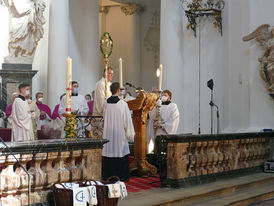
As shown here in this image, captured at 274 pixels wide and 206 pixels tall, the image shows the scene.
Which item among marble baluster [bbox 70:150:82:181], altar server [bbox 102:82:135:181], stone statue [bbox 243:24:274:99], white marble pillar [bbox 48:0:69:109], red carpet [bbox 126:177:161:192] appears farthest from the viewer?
white marble pillar [bbox 48:0:69:109]

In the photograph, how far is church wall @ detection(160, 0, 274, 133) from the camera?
14.3 m

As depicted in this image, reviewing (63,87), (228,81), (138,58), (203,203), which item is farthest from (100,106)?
(138,58)

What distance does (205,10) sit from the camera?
15570mm

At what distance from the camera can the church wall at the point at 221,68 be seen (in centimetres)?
1432

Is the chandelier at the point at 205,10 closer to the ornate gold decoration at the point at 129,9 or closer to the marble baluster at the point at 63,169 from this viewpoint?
the ornate gold decoration at the point at 129,9

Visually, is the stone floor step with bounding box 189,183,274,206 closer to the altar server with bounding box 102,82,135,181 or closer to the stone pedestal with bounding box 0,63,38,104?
the altar server with bounding box 102,82,135,181

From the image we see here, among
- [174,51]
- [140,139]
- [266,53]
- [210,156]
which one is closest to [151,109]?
[140,139]

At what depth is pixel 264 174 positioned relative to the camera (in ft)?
38.4

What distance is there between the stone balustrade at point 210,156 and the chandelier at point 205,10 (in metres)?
4.41

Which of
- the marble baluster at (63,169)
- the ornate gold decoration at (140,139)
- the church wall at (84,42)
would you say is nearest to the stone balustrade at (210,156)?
the ornate gold decoration at (140,139)

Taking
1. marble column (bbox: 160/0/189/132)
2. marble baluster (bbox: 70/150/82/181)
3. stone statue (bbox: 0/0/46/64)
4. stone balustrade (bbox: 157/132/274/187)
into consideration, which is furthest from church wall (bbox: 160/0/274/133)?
marble baluster (bbox: 70/150/82/181)

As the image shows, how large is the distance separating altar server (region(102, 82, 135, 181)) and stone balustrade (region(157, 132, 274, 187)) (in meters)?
0.71

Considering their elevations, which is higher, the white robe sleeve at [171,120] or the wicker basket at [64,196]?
the white robe sleeve at [171,120]

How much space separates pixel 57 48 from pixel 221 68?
4.79 metres
